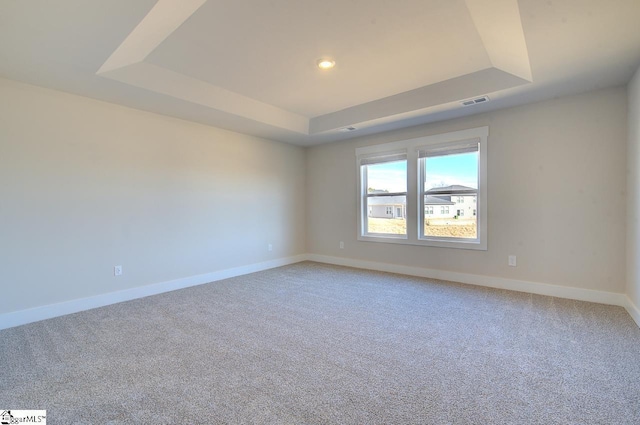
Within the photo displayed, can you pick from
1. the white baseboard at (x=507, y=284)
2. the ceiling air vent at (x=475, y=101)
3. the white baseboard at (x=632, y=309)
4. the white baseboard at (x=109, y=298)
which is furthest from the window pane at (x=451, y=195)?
the white baseboard at (x=109, y=298)

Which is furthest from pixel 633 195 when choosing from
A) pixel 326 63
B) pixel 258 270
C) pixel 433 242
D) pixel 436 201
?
pixel 258 270

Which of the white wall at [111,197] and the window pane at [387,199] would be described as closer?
A: the white wall at [111,197]

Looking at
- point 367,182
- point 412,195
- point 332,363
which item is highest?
point 367,182

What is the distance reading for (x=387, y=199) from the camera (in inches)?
205

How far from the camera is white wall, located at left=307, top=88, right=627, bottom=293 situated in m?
3.27

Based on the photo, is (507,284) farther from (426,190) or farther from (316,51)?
(316,51)

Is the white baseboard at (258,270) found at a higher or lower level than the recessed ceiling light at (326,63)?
lower

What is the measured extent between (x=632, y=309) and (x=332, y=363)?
306cm

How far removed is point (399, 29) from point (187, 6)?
1.63m

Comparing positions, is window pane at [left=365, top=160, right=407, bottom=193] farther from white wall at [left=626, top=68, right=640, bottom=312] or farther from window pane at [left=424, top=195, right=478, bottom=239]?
white wall at [left=626, top=68, right=640, bottom=312]

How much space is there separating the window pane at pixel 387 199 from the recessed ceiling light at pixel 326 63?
2.37 metres

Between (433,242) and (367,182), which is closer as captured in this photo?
(433,242)

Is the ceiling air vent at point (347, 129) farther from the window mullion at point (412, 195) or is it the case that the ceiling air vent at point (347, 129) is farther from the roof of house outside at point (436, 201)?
the roof of house outside at point (436, 201)

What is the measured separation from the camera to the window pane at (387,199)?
5031 millimetres
